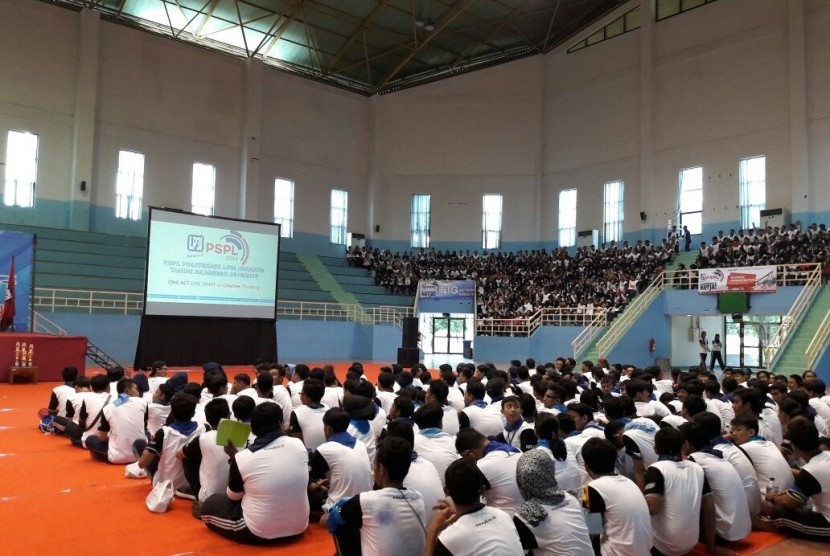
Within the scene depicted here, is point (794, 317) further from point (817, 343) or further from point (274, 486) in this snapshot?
point (274, 486)

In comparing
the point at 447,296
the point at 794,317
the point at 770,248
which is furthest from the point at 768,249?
the point at 447,296

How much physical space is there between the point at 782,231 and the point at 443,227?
14.8 metres

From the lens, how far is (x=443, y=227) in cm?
3198

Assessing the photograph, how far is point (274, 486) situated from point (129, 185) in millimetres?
24117

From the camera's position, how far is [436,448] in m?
5.03

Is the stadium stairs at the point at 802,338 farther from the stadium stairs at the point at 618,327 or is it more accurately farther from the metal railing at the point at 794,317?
the stadium stairs at the point at 618,327

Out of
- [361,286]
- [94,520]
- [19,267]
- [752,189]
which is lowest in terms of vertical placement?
[94,520]

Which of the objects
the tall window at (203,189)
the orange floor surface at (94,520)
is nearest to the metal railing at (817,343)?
the orange floor surface at (94,520)

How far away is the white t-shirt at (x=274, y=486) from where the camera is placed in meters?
4.58

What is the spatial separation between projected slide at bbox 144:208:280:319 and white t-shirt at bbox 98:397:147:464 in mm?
10161

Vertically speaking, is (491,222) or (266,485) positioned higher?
(491,222)

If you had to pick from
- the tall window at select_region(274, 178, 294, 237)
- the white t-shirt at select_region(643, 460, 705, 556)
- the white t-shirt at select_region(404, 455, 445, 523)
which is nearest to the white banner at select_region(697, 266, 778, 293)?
the white t-shirt at select_region(643, 460, 705, 556)

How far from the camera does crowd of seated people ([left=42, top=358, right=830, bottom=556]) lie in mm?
3529

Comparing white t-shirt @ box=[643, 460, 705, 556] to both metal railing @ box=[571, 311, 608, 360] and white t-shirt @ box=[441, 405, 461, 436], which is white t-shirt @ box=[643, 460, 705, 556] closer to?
white t-shirt @ box=[441, 405, 461, 436]
